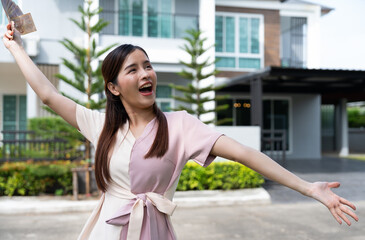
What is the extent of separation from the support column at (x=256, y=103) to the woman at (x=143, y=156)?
878cm

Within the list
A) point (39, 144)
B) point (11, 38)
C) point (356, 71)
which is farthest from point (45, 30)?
point (11, 38)

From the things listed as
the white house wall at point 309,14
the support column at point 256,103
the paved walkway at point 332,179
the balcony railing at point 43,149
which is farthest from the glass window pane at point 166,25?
the paved walkway at point 332,179

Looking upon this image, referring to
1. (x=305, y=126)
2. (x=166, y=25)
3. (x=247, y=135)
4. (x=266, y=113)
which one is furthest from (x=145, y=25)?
(x=305, y=126)

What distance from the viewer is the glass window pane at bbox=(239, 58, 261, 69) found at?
45.9ft

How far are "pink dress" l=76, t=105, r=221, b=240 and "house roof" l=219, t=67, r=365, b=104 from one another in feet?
28.3

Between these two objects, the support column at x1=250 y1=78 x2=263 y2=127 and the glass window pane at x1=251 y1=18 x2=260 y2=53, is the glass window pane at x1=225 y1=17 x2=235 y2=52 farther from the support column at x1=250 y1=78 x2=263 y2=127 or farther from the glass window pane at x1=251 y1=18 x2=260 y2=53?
the support column at x1=250 y1=78 x2=263 y2=127

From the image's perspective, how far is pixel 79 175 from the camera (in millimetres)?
7762

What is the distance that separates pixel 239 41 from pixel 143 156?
42.9ft

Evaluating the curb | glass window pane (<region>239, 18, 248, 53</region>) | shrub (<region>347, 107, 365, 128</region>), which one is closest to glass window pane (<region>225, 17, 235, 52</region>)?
glass window pane (<region>239, 18, 248, 53</region>)

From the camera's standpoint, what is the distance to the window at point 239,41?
13.8 metres

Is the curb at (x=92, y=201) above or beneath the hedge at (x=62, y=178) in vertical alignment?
beneath

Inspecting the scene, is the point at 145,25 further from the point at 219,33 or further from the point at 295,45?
→ the point at 295,45

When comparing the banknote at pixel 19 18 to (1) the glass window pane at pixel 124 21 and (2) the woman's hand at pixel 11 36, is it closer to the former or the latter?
(2) the woman's hand at pixel 11 36

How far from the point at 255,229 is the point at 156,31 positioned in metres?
8.15
